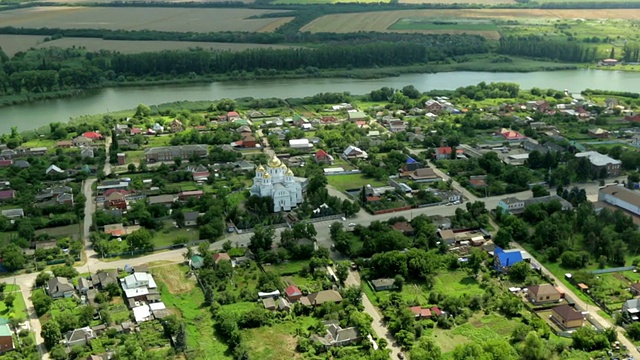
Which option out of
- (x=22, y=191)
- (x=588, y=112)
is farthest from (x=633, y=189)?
(x=22, y=191)

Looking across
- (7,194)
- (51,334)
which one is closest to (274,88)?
(7,194)

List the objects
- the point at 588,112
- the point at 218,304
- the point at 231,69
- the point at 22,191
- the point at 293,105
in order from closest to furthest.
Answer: the point at 218,304
the point at 22,191
the point at 588,112
the point at 293,105
the point at 231,69

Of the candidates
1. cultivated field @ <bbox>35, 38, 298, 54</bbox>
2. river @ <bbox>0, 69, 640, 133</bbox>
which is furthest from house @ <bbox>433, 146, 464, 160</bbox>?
cultivated field @ <bbox>35, 38, 298, 54</bbox>

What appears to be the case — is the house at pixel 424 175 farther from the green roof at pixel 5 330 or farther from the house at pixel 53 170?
the green roof at pixel 5 330

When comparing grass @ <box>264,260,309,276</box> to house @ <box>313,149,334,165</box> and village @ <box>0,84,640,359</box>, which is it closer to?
village @ <box>0,84,640,359</box>

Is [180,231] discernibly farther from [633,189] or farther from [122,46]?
[122,46]

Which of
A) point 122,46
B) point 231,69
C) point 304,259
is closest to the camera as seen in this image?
point 304,259

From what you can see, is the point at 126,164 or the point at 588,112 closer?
the point at 126,164

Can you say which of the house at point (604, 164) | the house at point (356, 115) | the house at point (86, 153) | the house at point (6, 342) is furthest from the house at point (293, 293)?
the house at point (356, 115)
